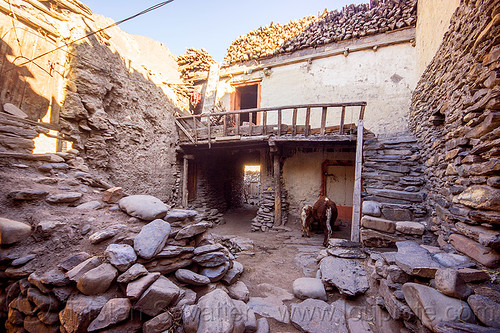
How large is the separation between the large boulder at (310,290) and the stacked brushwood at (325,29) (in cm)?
858

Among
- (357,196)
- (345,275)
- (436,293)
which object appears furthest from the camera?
(357,196)

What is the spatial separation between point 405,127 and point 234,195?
26.7ft

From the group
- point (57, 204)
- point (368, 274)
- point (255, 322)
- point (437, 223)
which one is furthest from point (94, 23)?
point (437, 223)

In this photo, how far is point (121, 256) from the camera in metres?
2.22

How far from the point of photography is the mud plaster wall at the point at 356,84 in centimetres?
716

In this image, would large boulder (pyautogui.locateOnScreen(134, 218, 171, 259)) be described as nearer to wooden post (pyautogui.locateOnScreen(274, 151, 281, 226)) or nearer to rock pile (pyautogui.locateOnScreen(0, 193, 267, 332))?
rock pile (pyautogui.locateOnScreen(0, 193, 267, 332))

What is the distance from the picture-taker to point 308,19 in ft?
28.7

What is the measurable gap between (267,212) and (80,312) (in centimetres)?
600

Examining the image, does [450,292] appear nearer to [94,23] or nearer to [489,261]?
[489,261]

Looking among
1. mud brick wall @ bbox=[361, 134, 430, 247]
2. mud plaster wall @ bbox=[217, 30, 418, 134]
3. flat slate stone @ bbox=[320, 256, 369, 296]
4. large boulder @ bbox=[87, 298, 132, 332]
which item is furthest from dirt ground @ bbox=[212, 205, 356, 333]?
mud plaster wall @ bbox=[217, 30, 418, 134]

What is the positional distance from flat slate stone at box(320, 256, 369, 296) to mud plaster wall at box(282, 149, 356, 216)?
418 centimetres

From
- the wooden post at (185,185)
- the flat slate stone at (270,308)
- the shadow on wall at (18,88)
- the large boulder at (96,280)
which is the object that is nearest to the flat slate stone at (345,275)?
the flat slate stone at (270,308)

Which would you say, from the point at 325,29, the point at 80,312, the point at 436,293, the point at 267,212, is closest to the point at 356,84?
the point at 325,29

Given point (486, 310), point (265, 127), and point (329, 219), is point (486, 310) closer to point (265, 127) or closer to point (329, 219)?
point (329, 219)
